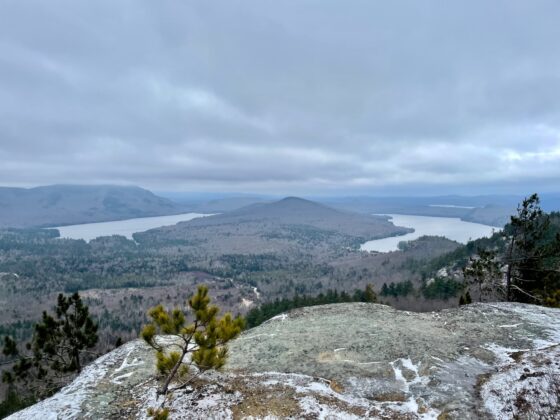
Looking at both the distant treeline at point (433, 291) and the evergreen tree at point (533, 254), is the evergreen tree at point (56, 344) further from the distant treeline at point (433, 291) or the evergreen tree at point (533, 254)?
the distant treeline at point (433, 291)

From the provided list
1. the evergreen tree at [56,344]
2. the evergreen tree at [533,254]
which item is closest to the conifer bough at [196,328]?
the evergreen tree at [56,344]

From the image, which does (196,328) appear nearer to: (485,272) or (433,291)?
(485,272)

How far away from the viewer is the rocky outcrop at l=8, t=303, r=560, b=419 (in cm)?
959

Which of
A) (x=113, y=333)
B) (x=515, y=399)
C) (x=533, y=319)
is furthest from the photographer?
(x=113, y=333)

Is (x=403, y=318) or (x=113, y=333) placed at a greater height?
(x=403, y=318)

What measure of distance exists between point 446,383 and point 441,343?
141 inches

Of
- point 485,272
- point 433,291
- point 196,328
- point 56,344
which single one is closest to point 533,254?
point 485,272

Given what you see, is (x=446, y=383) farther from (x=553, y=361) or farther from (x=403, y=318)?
(x=403, y=318)

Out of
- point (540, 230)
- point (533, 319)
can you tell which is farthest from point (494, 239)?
point (533, 319)

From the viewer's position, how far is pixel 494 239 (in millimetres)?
126625

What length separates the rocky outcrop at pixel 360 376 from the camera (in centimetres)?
959

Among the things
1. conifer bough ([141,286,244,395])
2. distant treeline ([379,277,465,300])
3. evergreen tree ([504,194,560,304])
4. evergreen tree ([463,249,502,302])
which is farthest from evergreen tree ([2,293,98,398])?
distant treeline ([379,277,465,300])

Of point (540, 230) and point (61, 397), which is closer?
point (61, 397)

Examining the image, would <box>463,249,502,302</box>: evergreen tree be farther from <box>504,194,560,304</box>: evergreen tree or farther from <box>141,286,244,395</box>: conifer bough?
<box>141,286,244,395</box>: conifer bough
